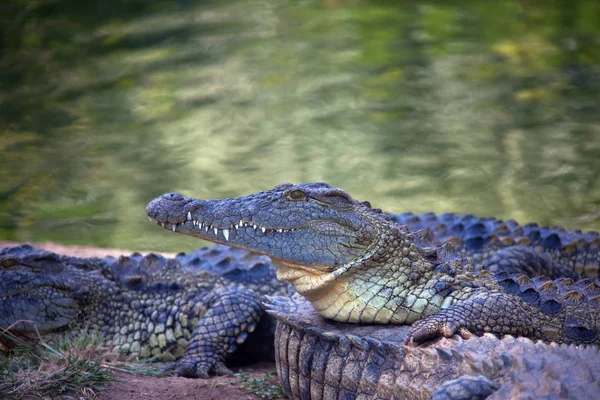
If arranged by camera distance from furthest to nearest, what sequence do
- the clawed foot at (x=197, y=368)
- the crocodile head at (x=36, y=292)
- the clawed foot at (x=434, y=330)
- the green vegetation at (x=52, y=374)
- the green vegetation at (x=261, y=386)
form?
the crocodile head at (x=36, y=292), the clawed foot at (x=197, y=368), the green vegetation at (x=261, y=386), the green vegetation at (x=52, y=374), the clawed foot at (x=434, y=330)

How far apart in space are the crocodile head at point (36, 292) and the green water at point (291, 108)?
2.81m

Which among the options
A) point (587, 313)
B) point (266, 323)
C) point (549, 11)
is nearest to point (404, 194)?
point (266, 323)

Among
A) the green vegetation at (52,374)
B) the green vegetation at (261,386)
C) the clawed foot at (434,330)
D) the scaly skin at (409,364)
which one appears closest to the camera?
the scaly skin at (409,364)

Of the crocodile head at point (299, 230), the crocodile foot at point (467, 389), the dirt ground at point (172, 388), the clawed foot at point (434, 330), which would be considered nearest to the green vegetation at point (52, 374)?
the dirt ground at point (172, 388)

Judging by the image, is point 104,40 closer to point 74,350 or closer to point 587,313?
point 74,350

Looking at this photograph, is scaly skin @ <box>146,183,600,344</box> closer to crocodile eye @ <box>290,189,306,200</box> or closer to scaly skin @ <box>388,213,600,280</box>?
crocodile eye @ <box>290,189,306,200</box>

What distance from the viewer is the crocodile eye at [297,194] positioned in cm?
343

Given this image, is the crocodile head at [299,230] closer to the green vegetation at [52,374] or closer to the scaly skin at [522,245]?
the green vegetation at [52,374]

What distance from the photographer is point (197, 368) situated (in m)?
4.17

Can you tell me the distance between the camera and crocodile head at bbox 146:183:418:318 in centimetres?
334

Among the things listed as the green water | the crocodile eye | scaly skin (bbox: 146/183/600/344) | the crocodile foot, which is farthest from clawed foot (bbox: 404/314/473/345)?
the green water

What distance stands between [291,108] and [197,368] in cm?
729

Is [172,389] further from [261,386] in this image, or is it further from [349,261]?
[349,261]

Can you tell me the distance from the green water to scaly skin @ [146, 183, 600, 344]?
408 centimetres
